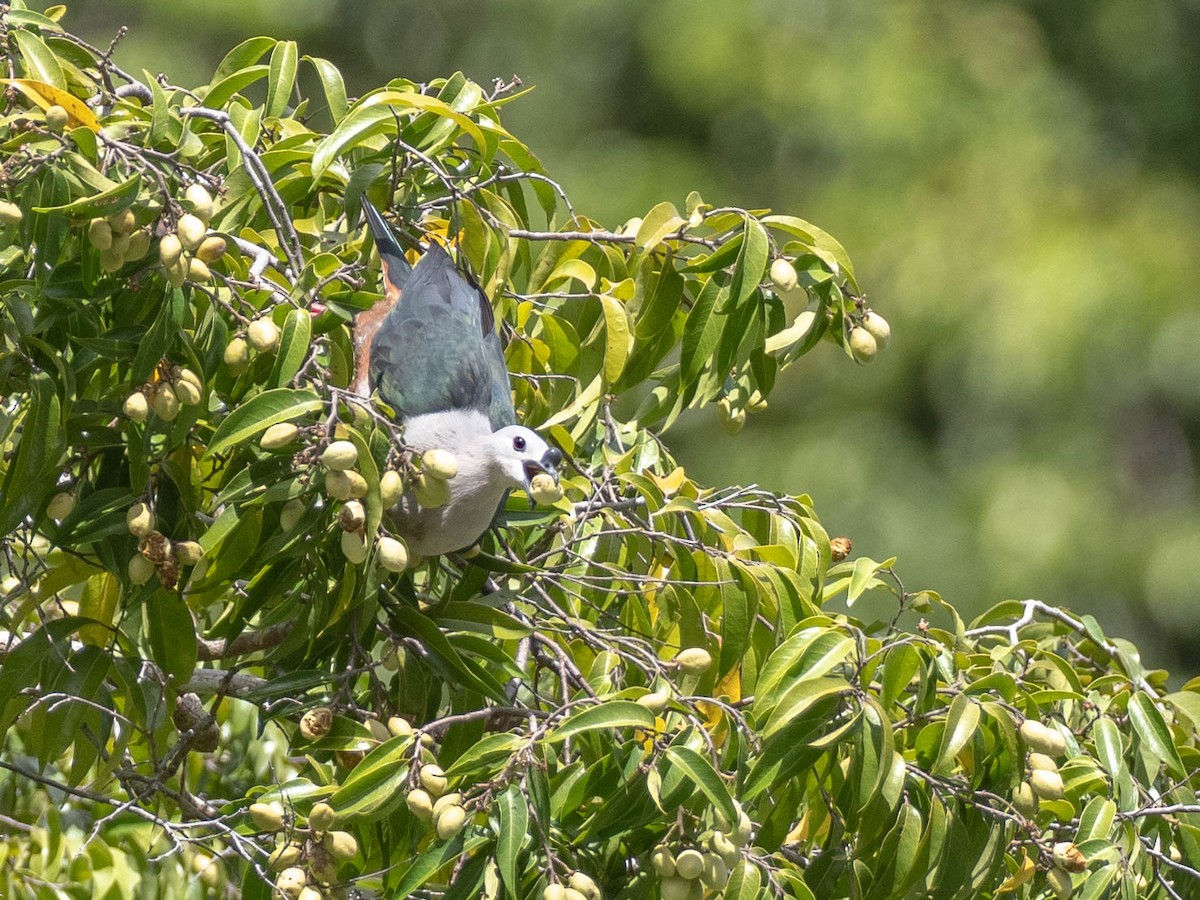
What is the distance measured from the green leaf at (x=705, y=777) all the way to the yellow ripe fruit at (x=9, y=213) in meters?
0.71

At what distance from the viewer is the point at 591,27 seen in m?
7.59

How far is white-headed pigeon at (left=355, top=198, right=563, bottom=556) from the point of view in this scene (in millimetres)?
1644

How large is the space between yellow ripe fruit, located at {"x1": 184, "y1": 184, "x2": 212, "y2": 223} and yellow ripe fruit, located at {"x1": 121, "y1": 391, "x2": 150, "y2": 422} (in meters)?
0.17

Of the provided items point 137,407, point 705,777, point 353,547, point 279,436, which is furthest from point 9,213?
point 705,777

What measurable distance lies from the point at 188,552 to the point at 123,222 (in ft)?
0.99

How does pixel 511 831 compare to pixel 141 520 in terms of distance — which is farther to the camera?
pixel 141 520

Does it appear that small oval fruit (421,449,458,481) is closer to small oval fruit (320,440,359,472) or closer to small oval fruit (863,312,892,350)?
small oval fruit (320,440,359,472)

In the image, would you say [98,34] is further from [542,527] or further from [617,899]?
[617,899]

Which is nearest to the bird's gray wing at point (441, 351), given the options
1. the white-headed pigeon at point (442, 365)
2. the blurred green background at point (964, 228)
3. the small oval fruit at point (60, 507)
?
the white-headed pigeon at point (442, 365)

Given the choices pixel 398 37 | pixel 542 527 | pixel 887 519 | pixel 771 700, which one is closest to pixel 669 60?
pixel 398 37

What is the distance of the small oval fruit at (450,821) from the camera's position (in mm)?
1192

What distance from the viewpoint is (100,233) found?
1.23m

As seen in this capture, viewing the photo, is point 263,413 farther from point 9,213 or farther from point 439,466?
point 9,213

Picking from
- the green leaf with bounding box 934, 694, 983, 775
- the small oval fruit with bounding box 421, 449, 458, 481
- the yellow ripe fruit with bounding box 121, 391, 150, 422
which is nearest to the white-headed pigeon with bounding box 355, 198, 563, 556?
the small oval fruit with bounding box 421, 449, 458, 481
